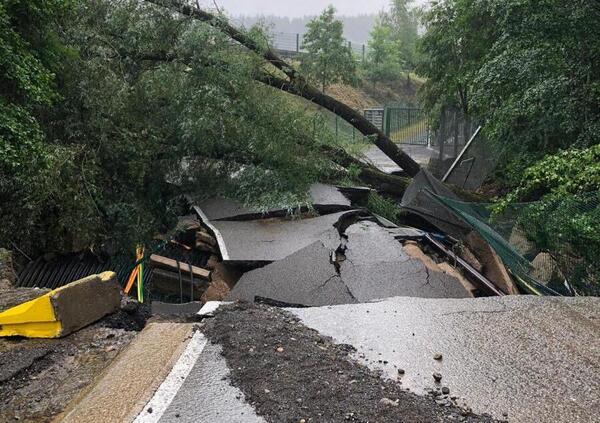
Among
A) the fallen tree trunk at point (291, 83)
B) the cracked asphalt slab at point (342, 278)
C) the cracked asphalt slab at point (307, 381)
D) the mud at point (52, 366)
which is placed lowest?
the cracked asphalt slab at point (342, 278)

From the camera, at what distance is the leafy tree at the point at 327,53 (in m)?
17.0

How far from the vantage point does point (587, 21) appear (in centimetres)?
791

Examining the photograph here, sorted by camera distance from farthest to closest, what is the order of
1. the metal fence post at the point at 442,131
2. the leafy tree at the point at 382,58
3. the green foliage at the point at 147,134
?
the leafy tree at the point at 382,58 → the metal fence post at the point at 442,131 → the green foliage at the point at 147,134

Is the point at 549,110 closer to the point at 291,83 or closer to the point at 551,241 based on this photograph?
the point at 551,241

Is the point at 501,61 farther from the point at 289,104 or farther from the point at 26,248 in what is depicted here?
the point at 26,248

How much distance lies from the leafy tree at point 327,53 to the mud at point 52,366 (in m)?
11.2

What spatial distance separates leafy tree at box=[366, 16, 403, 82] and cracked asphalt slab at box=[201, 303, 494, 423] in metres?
36.2

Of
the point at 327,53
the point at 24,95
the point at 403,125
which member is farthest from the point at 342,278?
the point at 403,125

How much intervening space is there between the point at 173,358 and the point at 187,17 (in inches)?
294

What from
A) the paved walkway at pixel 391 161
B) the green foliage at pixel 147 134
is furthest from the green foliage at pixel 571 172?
the paved walkway at pixel 391 161

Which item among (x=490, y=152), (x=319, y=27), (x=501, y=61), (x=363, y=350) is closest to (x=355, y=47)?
(x=319, y=27)

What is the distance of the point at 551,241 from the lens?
6.03 m

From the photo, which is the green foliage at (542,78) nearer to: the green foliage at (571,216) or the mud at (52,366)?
the green foliage at (571,216)

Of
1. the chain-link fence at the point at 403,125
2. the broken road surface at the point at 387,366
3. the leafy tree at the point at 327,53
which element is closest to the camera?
the broken road surface at the point at 387,366
